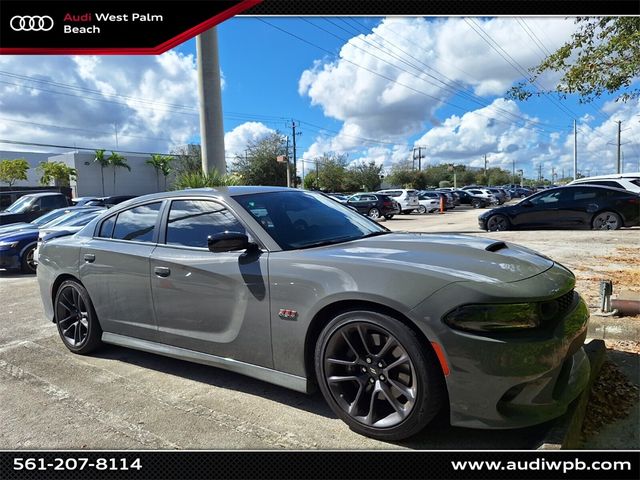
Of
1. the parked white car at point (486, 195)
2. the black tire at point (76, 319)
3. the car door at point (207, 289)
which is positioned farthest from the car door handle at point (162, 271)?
the parked white car at point (486, 195)

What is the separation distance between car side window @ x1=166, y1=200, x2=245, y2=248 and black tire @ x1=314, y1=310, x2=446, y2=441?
116 cm

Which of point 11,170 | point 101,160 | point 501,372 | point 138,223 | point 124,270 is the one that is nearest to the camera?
point 501,372

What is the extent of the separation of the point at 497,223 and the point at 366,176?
61.3 m

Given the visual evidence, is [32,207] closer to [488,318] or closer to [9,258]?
[9,258]

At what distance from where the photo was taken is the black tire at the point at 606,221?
42.8 feet

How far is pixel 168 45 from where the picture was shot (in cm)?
441

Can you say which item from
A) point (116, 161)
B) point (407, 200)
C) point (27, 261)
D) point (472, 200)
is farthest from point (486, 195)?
point (116, 161)

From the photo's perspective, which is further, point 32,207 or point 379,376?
point 32,207

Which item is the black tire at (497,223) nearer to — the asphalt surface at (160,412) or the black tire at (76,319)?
the asphalt surface at (160,412)

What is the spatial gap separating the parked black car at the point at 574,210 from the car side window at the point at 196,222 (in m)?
12.9

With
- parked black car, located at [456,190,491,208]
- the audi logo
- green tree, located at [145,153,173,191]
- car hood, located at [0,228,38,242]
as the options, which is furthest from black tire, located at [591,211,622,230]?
green tree, located at [145,153,173,191]

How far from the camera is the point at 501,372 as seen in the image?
93.7 inches

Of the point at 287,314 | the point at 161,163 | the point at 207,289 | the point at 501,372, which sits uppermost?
the point at 161,163

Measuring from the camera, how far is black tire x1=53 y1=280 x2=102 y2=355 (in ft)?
14.2
